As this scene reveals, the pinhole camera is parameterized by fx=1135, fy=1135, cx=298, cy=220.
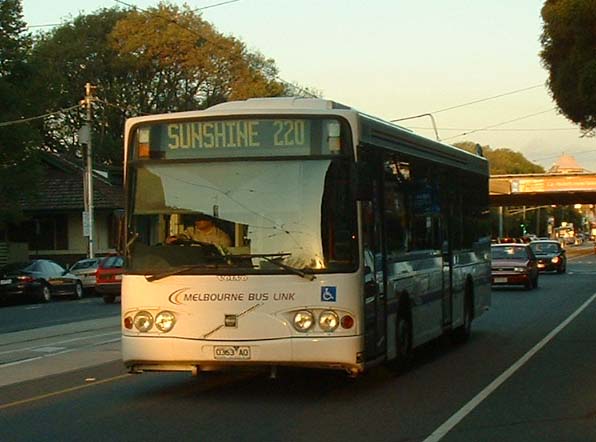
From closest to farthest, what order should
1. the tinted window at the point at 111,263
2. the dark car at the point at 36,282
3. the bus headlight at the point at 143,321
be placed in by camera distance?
the bus headlight at the point at 143,321, the tinted window at the point at 111,263, the dark car at the point at 36,282

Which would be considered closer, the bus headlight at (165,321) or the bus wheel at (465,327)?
the bus headlight at (165,321)

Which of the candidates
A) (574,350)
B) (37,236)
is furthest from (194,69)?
(574,350)

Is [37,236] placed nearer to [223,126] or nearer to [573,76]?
[573,76]

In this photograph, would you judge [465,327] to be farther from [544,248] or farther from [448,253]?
[544,248]

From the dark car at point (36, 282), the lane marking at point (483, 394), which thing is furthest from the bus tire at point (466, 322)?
the dark car at point (36, 282)

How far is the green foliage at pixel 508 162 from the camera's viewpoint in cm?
13850

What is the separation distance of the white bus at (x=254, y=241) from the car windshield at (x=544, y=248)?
1560 inches

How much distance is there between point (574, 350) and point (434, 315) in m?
2.70

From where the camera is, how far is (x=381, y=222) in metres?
12.3

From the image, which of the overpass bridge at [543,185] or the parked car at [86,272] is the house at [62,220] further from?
the overpass bridge at [543,185]

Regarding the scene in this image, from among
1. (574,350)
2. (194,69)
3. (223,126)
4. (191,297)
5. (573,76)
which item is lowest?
(574,350)

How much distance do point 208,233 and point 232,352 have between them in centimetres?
120

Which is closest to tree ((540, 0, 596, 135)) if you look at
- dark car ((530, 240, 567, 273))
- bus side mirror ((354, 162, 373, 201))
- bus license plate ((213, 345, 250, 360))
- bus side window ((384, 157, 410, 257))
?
bus side window ((384, 157, 410, 257))

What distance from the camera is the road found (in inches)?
379
